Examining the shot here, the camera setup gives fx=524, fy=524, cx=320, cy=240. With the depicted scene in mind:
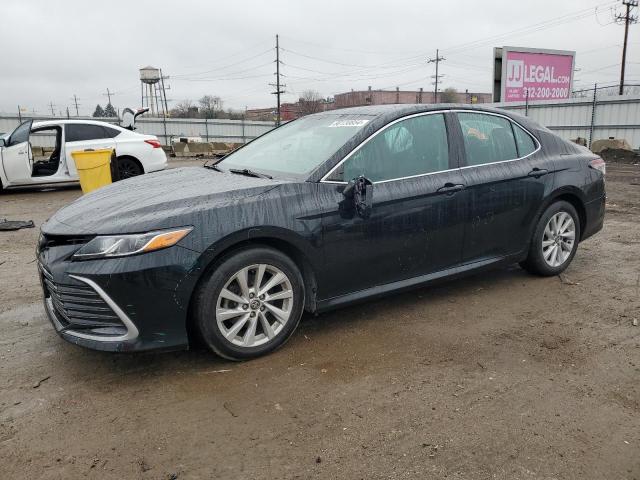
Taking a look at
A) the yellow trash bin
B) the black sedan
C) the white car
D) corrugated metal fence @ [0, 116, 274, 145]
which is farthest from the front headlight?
corrugated metal fence @ [0, 116, 274, 145]

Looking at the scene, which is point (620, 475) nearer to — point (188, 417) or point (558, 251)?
point (188, 417)

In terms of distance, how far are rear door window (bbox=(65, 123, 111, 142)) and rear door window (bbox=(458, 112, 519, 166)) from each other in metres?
9.14

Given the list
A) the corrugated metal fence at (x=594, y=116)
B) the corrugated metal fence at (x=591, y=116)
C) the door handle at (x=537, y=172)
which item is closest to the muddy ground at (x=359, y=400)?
the door handle at (x=537, y=172)

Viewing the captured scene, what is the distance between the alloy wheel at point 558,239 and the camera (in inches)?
188

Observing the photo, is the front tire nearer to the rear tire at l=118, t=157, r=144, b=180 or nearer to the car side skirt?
the car side skirt

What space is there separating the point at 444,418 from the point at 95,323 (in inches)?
78.0

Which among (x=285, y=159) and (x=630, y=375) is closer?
(x=630, y=375)

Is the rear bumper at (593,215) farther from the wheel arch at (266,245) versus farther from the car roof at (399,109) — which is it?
the wheel arch at (266,245)

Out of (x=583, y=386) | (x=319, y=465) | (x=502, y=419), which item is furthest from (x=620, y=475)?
(x=319, y=465)

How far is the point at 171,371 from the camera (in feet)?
10.5

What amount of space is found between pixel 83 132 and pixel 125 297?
953 centimetres

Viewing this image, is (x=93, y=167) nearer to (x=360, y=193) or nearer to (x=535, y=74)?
(x=360, y=193)

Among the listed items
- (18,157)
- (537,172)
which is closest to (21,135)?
(18,157)

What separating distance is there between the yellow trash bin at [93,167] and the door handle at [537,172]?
7.37 metres
